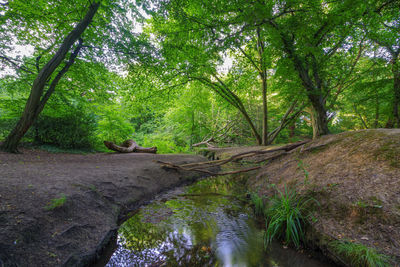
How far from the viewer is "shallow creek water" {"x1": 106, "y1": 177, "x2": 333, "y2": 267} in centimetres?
191

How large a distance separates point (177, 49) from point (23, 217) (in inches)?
244

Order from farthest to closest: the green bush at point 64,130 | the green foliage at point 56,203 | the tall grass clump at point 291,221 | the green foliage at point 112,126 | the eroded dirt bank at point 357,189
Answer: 1. the green foliage at point 112,126
2. the green bush at point 64,130
3. the tall grass clump at point 291,221
4. the green foliage at point 56,203
5. the eroded dirt bank at point 357,189

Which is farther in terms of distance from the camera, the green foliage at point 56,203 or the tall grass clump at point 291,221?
the tall grass clump at point 291,221

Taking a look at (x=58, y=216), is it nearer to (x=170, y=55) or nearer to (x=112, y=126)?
(x=170, y=55)

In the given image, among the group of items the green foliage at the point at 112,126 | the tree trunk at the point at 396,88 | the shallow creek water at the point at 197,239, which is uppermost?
the tree trunk at the point at 396,88

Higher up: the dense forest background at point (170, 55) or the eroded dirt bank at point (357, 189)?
the dense forest background at point (170, 55)

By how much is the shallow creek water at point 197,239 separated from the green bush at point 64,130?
19.9 feet

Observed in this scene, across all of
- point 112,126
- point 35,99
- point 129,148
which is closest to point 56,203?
point 35,99

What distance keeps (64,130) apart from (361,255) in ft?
30.4

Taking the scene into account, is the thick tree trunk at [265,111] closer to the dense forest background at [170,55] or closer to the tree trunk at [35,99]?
the dense forest background at [170,55]

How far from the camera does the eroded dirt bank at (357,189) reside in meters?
1.63

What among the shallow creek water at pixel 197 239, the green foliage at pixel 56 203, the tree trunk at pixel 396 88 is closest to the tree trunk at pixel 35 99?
the green foliage at pixel 56 203

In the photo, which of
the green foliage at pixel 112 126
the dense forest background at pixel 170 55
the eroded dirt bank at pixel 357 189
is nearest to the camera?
the eroded dirt bank at pixel 357 189

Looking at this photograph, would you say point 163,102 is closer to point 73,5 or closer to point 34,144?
point 73,5
